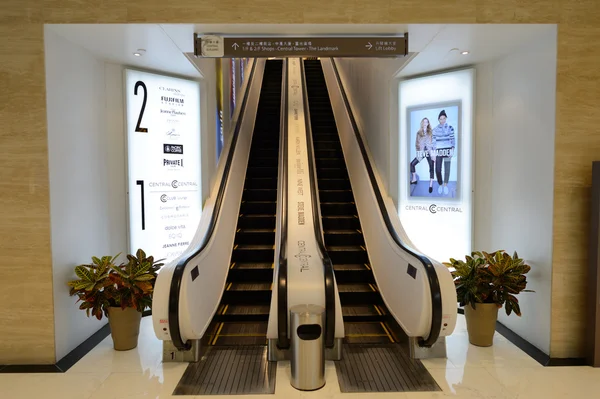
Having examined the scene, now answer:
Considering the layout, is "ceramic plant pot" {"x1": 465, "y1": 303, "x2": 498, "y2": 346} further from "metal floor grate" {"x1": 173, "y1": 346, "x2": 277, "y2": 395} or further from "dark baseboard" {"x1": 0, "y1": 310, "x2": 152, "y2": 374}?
"dark baseboard" {"x1": 0, "y1": 310, "x2": 152, "y2": 374}

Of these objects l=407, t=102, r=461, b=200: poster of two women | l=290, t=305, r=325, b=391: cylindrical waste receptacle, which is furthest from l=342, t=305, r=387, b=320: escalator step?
l=407, t=102, r=461, b=200: poster of two women

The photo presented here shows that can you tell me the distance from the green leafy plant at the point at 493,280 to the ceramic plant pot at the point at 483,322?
6 cm

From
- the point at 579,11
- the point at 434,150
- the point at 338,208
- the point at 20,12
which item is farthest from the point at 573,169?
the point at 20,12

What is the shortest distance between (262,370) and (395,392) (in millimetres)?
1123

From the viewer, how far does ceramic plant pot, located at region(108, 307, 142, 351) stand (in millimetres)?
4039

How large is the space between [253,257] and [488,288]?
276 cm

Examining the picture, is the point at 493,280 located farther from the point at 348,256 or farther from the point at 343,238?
the point at 343,238

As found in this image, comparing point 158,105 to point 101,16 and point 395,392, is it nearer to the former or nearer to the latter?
point 101,16

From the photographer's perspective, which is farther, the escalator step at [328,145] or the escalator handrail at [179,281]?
the escalator step at [328,145]

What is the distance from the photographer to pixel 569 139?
3752mm

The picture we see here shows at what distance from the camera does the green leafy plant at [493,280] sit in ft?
13.0

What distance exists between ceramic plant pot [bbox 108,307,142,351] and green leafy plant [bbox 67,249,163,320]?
74 mm

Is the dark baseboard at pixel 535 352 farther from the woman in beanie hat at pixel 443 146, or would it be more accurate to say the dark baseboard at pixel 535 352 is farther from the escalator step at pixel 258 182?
the escalator step at pixel 258 182

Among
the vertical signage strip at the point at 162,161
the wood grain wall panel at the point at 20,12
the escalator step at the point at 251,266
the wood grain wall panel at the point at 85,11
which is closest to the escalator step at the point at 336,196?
the escalator step at the point at 251,266
